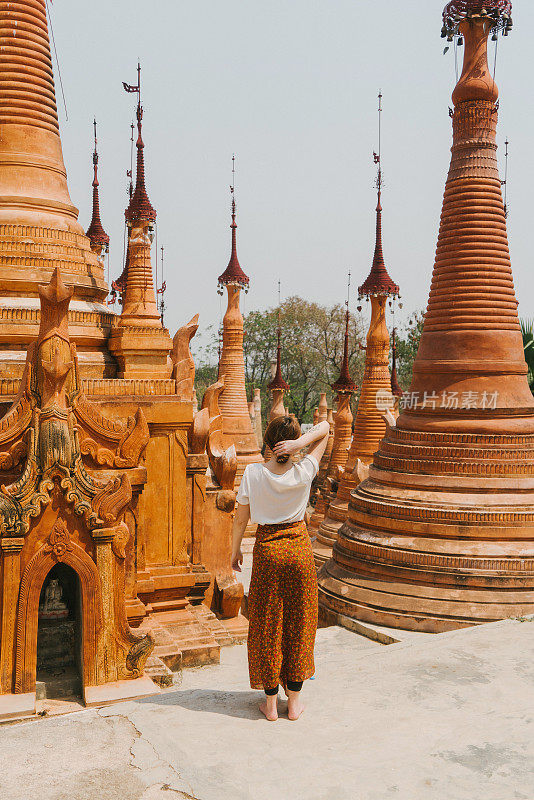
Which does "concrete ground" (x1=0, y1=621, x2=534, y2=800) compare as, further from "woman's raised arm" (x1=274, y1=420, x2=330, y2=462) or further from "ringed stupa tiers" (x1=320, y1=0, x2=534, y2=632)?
"ringed stupa tiers" (x1=320, y1=0, x2=534, y2=632)

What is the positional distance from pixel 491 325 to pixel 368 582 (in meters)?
3.65

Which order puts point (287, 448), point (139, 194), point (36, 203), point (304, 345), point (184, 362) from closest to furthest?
point (287, 448) → point (184, 362) → point (36, 203) → point (139, 194) → point (304, 345)

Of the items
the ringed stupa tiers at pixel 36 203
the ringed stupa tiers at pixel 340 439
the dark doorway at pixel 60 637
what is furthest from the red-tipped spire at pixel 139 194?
the ringed stupa tiers at pixel 340 439

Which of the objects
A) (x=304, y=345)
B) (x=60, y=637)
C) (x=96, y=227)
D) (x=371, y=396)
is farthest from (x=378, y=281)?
(x=304, y=345)

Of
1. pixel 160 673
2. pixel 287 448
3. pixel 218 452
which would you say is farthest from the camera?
pixel 218 452

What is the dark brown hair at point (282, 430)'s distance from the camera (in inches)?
165

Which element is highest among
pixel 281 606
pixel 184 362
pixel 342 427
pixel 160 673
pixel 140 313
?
pixel 140 313

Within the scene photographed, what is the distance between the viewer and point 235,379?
20.7 metres

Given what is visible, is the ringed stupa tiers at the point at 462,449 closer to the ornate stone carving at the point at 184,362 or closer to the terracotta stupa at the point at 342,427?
the ornate stone carving at the point at 184,362

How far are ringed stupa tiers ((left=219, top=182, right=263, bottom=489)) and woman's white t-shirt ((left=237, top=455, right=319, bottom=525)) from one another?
583 inches

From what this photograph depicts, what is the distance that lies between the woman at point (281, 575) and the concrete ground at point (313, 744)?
28 cm

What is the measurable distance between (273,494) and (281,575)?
0.46 meters

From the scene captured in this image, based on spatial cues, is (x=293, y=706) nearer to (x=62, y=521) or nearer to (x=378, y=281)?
(x=62, y=521)

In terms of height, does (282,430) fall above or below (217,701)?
above
